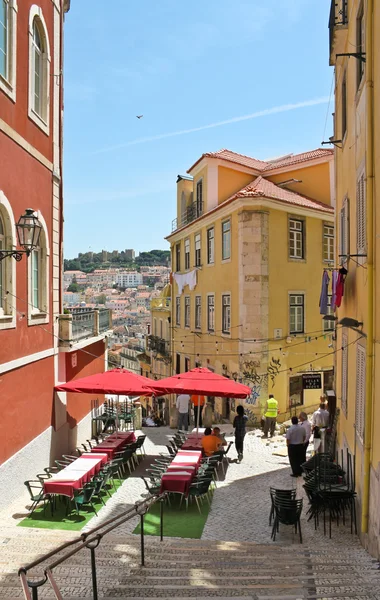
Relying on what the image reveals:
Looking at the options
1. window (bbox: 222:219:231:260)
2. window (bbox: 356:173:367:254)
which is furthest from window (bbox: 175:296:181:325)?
window (bbox: 356:173:367:254)

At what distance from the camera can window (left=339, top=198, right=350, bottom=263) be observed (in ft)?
39.4

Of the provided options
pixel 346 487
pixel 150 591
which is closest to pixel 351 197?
pixel 346 487

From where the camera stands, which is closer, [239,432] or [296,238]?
[239,432]

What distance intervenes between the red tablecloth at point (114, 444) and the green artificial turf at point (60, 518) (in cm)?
210

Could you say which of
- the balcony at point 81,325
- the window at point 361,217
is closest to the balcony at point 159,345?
the balcony at point 81,325

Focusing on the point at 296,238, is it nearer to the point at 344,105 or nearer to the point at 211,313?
the point at 211,313

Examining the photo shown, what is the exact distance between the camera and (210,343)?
2562cm

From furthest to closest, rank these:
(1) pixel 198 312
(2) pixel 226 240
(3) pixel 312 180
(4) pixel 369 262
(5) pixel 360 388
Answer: (1) pixel 198 312
(3) pixel 312 180
(2) pixel 226 240
(5) pixel 360 388
(4) pixel 369 262

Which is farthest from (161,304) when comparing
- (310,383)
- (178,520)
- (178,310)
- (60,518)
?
(60,518)

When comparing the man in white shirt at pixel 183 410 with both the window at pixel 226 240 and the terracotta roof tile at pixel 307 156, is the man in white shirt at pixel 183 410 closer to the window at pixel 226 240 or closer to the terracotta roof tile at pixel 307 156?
the window at pixel 226 240

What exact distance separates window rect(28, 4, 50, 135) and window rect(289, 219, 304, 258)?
40.2 feet

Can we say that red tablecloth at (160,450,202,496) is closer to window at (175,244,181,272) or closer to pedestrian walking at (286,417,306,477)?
pedestrian walking at (286,417,306,477)

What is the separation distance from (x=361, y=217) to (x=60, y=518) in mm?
7662

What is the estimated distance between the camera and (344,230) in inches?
500
